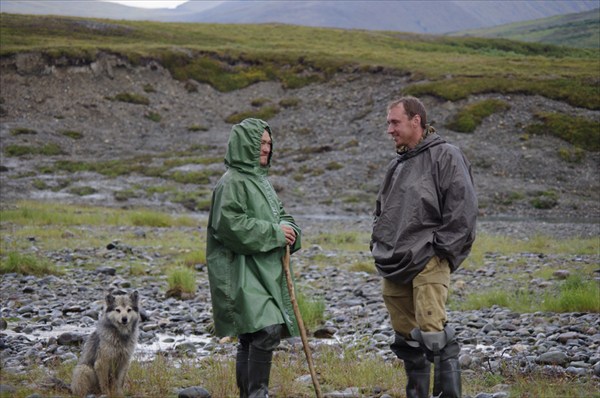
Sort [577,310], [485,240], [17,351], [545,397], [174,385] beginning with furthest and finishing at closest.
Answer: [485,240] < [577,310] < [17,351] < [174,385] < [545,397]

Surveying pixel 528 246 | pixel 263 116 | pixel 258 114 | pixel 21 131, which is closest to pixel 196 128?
pixel 258 114

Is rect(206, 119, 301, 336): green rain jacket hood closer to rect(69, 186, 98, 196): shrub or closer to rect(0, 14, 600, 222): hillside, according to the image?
rect(0, 14, 600, 222): hillside

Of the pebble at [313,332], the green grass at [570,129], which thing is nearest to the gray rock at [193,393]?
the pebble at [313,332]

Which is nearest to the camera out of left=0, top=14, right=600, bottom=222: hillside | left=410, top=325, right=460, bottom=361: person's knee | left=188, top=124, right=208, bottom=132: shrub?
left=410, top=325, right=460, bottom=361: person's knee

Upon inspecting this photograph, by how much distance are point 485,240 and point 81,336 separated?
675 inches

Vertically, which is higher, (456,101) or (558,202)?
(456,101)

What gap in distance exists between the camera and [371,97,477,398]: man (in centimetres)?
605

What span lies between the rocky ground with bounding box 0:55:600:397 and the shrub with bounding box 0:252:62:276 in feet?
1.42

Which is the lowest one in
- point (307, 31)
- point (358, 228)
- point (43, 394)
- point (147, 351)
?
point (358, 228)

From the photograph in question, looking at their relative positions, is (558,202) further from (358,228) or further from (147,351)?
(147,351)

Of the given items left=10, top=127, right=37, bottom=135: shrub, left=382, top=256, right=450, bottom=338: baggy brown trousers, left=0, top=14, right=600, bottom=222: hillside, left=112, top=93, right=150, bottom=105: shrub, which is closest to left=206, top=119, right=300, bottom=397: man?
left=382, top=256, right=450, bottom=338: baggy brown trousers

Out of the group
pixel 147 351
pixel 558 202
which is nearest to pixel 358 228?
pixel 558 202

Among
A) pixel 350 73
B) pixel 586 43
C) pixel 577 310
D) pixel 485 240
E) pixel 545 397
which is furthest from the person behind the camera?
pixel 586 43

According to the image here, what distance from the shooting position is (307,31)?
9781cm
